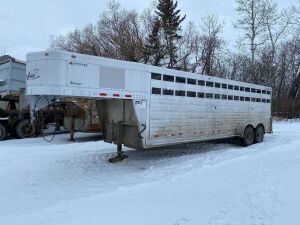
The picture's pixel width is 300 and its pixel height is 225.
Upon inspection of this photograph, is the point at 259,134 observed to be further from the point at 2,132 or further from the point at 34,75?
the point at 2,132

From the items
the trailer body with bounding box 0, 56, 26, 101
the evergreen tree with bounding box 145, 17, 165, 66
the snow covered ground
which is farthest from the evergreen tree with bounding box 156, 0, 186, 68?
the snow covered ground

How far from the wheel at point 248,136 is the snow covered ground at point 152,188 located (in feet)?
5.69

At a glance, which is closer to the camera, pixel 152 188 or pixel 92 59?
pixel 152 188

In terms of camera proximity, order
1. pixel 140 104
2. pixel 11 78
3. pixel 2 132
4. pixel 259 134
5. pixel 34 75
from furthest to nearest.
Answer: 1. pixel 11 78
2. pixel 2 132
3. pixel 259 134
4. pixel 140 104
5. pixel 34 75

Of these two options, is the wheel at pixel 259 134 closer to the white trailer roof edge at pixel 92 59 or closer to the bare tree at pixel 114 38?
the white trailer roof edge at pixel 92 59

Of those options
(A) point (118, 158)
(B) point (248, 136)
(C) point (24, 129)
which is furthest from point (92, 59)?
(C) point (24, 129)

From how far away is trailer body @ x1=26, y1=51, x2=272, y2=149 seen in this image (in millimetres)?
7984

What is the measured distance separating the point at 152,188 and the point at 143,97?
8.75 ft

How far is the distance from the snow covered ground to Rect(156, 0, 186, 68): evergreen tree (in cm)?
2404

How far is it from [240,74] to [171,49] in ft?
26.0

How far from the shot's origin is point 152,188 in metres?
7.24

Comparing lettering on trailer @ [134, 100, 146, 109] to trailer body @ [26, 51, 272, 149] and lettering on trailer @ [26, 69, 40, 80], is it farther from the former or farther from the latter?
lettering on trailer @ [26, 69, 40, 80]

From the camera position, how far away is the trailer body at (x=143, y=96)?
314 inches

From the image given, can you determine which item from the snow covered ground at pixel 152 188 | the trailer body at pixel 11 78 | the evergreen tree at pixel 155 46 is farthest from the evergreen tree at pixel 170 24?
the snow covered ground at pixel 152 188
